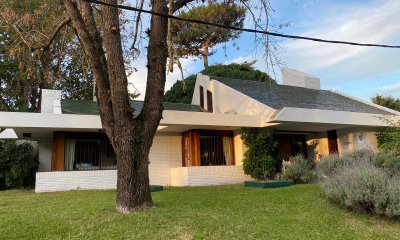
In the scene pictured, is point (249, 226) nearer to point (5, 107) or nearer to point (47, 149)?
point (47, 149)

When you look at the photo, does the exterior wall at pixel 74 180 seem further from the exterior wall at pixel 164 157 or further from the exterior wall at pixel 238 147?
the exterior wall at pixel 238 147

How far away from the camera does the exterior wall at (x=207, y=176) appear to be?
15922 mm

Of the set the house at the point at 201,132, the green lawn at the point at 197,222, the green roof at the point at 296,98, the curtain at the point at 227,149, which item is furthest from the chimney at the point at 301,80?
the green lawn at the point at 197,222

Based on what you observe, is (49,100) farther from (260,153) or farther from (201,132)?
(260,153)

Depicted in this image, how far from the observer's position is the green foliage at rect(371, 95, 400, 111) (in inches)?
1198

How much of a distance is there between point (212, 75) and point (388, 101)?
1534 cm

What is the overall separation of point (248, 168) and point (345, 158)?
470cm

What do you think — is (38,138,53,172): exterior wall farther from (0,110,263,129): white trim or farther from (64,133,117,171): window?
(0,110,263,129): white trim

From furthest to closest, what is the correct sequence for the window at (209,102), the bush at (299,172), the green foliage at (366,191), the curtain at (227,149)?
the window at (209,102) < the curtain at (227,149) < the bush at (299,172) < the green foliage at (366,191)

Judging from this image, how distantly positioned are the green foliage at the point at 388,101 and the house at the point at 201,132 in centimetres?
1027

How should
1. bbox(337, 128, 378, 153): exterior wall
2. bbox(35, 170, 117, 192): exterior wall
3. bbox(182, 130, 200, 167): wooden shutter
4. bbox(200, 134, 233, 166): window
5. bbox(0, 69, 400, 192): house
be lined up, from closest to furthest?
bbox(35, 170, 117, 192): exterior wall < bbox(0, 69, 400, 192): house < bbox(182, 130, 200, 167): wooden shutter < bbox(200, 134, 233, 166): window < bbox(337, 128, 378, 153): exterior wall

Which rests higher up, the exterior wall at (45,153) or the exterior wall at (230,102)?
the exterior wall at (230,102)

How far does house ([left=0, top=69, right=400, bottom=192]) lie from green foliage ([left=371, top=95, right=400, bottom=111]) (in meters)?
10.3

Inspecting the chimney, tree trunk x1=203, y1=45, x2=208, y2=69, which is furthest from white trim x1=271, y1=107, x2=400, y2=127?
tree trunk x1=203, y1=45, x2=208, y2=69
